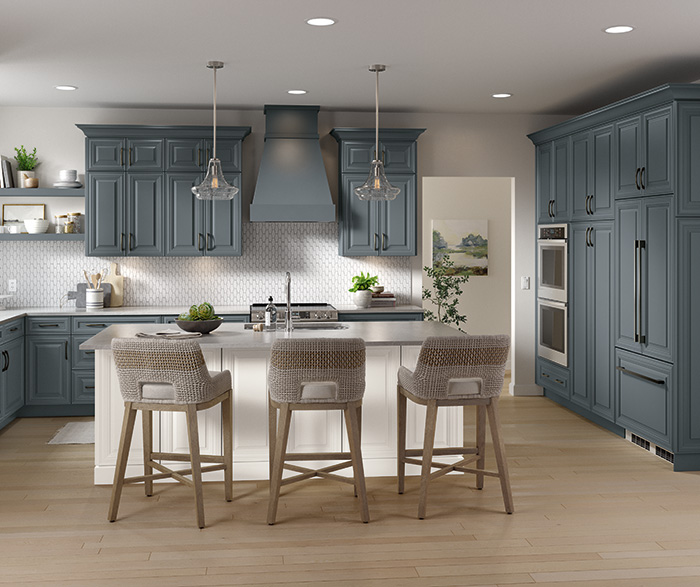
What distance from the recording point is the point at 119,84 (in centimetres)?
584

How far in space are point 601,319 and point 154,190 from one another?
3829mm

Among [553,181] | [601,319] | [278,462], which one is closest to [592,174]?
[553,181]

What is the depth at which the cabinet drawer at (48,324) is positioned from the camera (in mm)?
6270

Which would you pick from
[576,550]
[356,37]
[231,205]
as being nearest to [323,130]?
[231,205]

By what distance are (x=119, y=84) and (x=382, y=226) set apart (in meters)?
2.48

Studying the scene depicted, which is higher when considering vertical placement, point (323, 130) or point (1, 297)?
point (323, 130)

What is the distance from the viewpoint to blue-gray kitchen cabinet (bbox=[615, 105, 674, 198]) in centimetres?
482

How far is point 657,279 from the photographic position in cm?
496

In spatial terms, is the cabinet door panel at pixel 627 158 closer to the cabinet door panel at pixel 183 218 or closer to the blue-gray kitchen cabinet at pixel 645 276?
the blue-gray kitchen cabinet at pixel 645 276

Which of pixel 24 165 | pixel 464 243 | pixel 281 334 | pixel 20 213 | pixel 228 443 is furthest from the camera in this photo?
pixel 464 243

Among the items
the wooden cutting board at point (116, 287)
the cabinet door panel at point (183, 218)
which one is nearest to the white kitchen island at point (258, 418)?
the cabinet door panel at point (183, 218)

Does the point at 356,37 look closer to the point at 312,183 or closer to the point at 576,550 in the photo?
the point at 312,183

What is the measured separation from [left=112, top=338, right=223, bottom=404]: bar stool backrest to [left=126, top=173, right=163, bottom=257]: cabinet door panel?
2.93m

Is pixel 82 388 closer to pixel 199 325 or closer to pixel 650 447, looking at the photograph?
pixel 199 325
